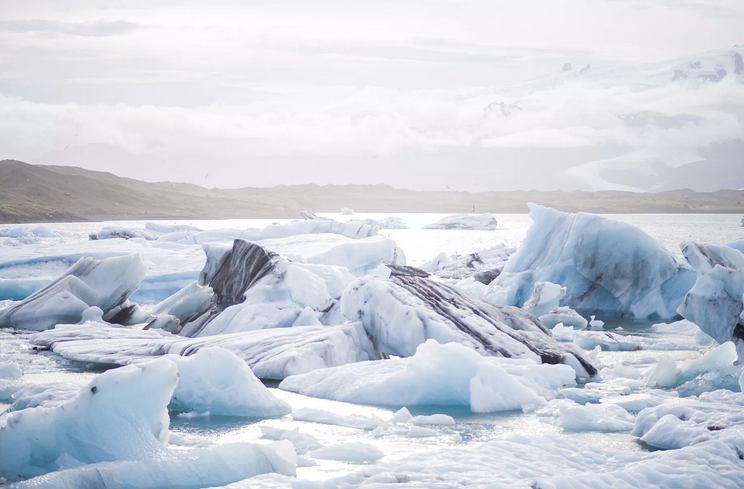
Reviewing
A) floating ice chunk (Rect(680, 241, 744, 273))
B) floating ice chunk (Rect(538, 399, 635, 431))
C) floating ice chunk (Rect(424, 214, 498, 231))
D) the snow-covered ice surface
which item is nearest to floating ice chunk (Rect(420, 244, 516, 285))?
floating ice chunk (Rect(680, 241, 744, 273))

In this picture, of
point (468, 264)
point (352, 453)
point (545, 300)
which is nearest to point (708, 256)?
point (545, 300)

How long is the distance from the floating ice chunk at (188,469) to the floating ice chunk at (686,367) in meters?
5.13

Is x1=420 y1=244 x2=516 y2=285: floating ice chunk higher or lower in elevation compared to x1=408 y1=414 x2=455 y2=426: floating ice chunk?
lower

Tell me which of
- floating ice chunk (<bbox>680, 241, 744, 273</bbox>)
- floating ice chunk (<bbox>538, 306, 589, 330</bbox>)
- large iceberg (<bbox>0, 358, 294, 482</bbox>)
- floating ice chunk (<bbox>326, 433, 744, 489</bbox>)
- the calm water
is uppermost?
floating ice chunk (<bbox>680, 241, 744, 273</bbox>)

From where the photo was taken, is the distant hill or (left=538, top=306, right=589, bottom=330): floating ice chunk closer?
(left=538, top=306, right=589, bottom=330): floating ice chunk

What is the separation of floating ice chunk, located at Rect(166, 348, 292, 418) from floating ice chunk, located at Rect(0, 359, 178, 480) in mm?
1882

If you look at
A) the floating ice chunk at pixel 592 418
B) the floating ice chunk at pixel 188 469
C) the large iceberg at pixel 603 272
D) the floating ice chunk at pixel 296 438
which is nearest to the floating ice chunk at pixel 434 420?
the floating ice chunk at pixel 592 418

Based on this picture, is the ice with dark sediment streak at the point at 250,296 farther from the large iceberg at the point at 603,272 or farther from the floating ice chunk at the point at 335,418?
the large iceberg at the point at 603,272

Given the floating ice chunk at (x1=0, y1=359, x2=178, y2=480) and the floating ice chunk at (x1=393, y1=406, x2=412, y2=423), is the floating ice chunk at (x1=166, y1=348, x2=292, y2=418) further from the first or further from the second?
the floating ice chunk at (x1=0, y1=359, x2=178, y2=480)

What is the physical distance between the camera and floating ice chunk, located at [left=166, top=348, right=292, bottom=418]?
7.50 m

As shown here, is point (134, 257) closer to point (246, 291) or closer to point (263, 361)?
point (246, 291)

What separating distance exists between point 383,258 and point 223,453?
45.8 ft

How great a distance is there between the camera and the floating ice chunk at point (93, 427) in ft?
17.7

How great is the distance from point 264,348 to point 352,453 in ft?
13.1
